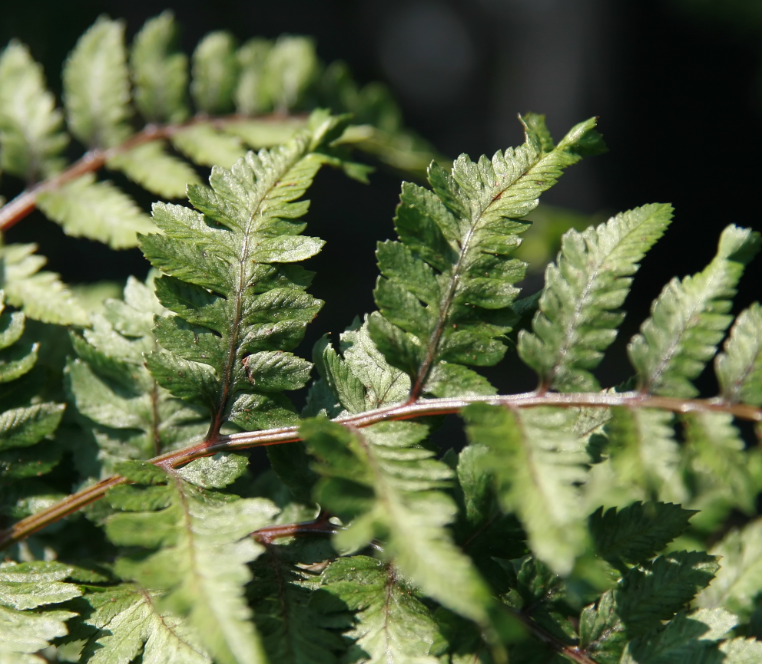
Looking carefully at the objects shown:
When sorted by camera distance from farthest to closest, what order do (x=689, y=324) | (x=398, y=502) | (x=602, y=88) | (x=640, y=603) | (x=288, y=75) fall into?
(x=602, y=88) → (x=288, y=75) → (x=640, y=603) → (x=689, y=324) → (x=398, y=502)

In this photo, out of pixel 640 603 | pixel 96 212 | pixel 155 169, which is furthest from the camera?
pixel 155 169

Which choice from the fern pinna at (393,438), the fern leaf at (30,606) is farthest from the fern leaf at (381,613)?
the fern leaf at (30,606)

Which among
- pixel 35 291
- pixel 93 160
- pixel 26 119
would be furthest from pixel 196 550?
Result: pixel 26 119

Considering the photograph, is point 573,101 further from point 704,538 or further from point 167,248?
point 167,248

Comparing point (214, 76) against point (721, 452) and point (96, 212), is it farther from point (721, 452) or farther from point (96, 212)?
point (721, 452)

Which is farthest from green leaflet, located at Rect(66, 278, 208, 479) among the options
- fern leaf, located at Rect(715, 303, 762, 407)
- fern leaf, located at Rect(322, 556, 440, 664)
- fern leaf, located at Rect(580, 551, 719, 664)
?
fern leaf, located at Rect(715, 303, 762, 407)

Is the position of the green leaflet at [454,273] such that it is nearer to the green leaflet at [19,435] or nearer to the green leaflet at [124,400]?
the green leaflet at [124,400]
